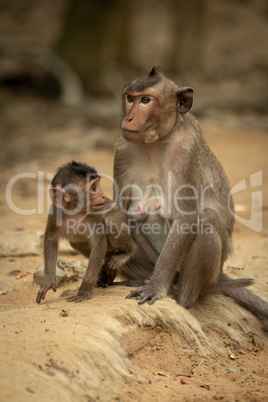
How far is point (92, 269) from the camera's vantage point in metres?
5.20

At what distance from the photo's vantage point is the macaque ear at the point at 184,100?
5.52 m

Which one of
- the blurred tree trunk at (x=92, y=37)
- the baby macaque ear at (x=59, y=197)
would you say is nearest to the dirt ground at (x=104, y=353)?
the baby macaque ear at (x=59, y=197)

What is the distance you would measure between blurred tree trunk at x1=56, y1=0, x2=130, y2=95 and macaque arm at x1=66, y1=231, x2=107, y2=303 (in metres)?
12.9

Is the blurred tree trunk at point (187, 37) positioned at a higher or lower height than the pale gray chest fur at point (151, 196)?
higher

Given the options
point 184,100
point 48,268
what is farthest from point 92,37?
point 48,268

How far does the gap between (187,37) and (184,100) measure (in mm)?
15566

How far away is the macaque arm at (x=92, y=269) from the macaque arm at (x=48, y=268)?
0.76 feet

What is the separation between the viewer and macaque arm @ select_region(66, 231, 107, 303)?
5191mm

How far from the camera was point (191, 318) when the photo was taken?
17.3 feet

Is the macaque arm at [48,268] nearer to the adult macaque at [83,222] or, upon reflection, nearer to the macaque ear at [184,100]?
the adult macaque at [83,222]

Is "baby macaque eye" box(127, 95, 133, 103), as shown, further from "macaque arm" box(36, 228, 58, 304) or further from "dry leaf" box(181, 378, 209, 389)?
"dry leaf" box(181, 378, 209, 389)

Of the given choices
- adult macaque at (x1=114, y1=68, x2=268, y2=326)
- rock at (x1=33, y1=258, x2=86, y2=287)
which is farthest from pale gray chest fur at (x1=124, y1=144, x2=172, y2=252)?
rock at (x1=33, y1=258, x2=86, y2=287)

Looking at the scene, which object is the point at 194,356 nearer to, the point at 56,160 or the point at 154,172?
the point at 154,172

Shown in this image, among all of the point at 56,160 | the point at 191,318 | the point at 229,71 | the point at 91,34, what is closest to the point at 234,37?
the point at 229,71
